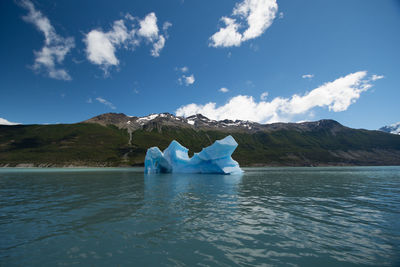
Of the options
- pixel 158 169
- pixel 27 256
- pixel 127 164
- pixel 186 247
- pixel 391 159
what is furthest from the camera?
pixel 391 159

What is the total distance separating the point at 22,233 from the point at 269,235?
9.45 metres

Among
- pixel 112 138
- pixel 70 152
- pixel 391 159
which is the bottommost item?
pixel 391 159

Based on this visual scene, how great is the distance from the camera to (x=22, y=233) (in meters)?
7.19

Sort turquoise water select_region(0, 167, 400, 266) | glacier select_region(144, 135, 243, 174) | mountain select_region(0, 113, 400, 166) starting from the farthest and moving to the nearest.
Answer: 1. mountain select_region(0, 113, 400, 166)
2. glacier select_region(144, 135, 243, 174)
3. turquoise water select_region(0, 167, 400, 266)

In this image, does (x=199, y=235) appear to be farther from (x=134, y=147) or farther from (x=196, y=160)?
(x=134, y=147)

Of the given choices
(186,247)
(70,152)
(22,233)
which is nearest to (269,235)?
(186,247)

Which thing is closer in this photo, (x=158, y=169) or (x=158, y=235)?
(x=158, y=235)

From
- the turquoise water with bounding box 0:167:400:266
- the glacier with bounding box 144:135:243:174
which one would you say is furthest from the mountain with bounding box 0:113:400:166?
the turquoise water with bounding box 0:167:400:266

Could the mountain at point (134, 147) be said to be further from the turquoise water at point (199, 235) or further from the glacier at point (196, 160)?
the turquoise water at point (199, 235)

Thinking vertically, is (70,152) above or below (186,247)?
above

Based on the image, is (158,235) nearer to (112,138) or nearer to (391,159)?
(112,138)

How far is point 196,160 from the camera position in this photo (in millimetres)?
43562

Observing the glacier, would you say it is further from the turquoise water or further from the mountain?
the mountain

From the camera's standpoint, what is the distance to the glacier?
38188 mm
